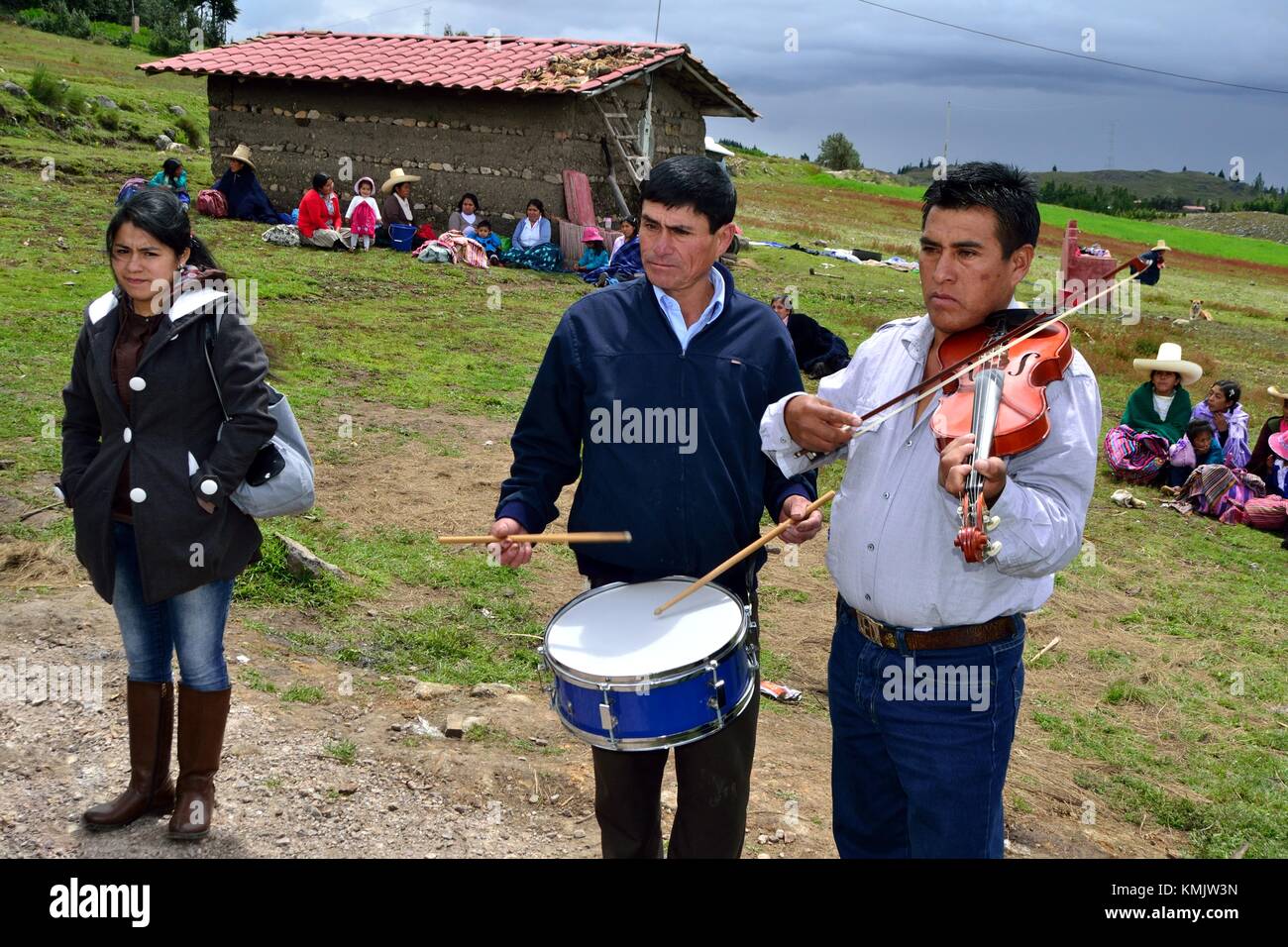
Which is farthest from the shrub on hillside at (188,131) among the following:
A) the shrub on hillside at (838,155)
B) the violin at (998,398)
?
the shrub on hillside at (838,155)

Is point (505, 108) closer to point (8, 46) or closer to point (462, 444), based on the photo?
point (462, 444)

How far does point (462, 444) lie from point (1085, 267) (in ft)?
66.0

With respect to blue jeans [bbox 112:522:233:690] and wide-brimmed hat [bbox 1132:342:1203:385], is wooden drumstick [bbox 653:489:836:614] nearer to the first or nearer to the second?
blue jeans [bbox 112:522:233:690]

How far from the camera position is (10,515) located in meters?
6.62

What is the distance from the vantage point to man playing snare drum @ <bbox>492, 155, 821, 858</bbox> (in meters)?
3.40

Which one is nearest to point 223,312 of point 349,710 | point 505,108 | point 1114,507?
point 349,710

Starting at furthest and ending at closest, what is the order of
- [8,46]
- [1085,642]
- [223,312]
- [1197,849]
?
1. [8,46]
2. [1085,642]
3. [1197,849]
4. [223,312]

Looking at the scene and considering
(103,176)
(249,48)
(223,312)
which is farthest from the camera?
(249,48)

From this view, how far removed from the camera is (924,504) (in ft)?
9.61

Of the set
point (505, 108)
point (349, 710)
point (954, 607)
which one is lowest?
point (349, 710)

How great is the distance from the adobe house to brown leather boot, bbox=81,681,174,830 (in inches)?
651

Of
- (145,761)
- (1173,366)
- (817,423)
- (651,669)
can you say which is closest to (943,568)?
(817,423)

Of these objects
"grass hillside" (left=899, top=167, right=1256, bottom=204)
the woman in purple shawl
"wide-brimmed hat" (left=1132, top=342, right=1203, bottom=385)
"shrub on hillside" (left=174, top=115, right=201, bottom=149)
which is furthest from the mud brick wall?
"grass hillside" (left=899, top=167, right=1256, bottom=204)

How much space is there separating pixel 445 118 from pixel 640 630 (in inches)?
715
